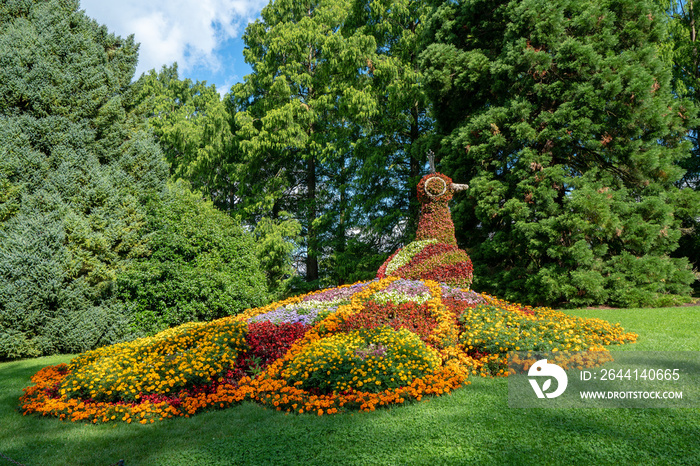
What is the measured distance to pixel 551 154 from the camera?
11.3m

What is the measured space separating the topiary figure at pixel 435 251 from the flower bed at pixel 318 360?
57.6 inches

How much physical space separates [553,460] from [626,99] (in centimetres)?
1100

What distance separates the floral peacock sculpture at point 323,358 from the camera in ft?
14.2

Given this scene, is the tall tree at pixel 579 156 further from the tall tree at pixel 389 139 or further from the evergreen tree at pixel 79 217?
the evergreen tree at pixel 79 217

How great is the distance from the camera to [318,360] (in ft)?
15.1

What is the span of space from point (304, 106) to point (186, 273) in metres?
9.51

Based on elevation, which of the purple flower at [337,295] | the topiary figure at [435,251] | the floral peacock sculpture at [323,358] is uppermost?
the topiary figure at [435,251]

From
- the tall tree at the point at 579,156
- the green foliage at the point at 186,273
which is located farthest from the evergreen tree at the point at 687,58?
the green foliage at the point at 186,273

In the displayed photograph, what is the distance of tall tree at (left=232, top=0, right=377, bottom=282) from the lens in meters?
15.8

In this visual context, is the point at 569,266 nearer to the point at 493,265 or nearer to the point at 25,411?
the point at 493,265

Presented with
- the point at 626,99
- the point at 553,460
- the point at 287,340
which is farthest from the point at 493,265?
the point at 553,460

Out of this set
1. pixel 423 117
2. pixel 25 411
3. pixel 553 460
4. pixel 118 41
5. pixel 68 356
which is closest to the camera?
pixel 553 460

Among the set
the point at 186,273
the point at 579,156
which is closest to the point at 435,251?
the point at 186,273

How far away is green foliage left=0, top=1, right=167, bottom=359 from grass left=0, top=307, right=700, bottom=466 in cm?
467
